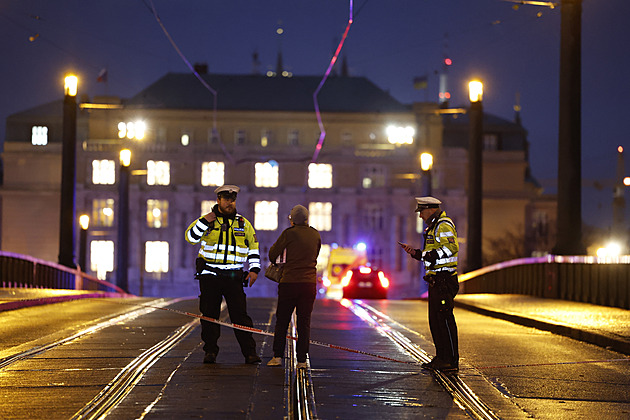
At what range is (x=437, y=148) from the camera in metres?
95.2

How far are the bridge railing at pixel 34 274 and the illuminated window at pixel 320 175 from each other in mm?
59618

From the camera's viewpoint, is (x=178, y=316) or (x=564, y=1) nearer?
(x=178, y=316)

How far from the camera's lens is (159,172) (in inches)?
3538

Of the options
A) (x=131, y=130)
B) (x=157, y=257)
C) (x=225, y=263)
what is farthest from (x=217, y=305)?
(x=157, y=257)

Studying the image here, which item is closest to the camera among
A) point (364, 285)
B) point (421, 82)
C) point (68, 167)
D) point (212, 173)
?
point (68, 167)

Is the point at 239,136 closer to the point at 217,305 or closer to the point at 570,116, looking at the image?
the point at 570,116

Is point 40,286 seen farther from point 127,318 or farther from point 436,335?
point 436,335

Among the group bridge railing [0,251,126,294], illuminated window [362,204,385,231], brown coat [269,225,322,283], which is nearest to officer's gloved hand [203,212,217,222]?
brown coat [269,225,322,283]

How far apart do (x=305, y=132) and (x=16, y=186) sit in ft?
81.6

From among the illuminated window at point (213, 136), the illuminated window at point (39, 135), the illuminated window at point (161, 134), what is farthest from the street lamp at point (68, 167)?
the illuminated window at point (39, 135)

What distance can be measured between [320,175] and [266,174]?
176 inches

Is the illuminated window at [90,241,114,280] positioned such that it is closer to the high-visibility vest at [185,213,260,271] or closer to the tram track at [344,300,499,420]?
the tram track at [344,300,499,420]

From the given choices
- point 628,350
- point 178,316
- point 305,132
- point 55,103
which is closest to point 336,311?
point 178,316

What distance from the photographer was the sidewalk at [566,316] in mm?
15000
